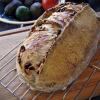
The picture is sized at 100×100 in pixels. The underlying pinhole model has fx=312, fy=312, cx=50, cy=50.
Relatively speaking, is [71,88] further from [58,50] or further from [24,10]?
[24,10]

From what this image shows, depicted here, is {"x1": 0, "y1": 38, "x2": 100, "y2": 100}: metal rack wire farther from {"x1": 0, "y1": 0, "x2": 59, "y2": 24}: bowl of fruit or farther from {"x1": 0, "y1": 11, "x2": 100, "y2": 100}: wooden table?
{"x1": 0, "y1": 0, "x2": 59, "y2": 24}: bowl of fruit

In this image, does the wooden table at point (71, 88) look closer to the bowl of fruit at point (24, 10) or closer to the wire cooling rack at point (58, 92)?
the wire cooling rack at point (58, 92)

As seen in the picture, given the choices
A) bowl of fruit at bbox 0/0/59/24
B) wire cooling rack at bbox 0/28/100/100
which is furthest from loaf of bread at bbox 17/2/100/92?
bowl of fruit at bbox 0/0/59/24

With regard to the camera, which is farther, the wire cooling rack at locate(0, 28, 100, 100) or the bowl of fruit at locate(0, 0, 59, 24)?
the bowl of fruit at locate(0, 0, 59, 24)

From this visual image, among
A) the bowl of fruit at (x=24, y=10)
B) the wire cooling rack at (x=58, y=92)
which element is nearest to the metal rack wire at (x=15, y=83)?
the wire cooling rack at (x=58, y=92)

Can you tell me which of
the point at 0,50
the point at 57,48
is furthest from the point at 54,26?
the point at 0,50

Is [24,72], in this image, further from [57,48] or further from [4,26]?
[4,26]
